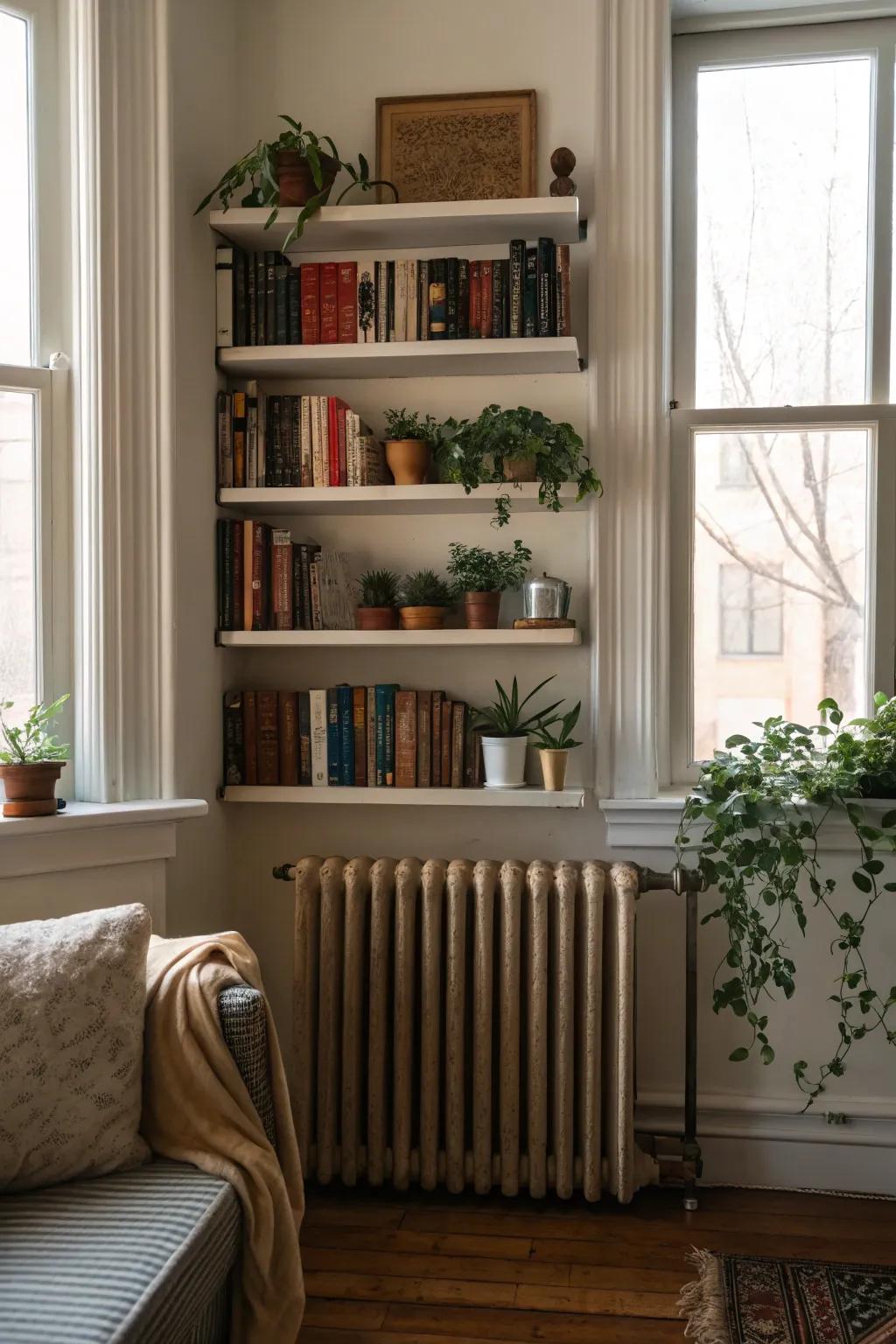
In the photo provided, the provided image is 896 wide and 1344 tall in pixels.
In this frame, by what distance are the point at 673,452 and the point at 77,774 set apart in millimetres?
1593

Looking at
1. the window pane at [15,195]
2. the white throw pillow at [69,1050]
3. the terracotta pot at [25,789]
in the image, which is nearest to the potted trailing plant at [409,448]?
the window pane at [15,195]

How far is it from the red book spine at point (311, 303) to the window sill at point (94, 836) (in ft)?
3.69

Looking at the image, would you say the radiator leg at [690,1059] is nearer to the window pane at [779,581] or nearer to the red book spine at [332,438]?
the window pane at [779,581]

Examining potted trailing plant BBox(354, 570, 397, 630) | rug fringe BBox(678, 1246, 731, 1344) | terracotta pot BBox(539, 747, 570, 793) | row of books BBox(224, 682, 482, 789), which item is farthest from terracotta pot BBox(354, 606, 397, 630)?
rug fringe BBox(678, 1246, 731, 1344)

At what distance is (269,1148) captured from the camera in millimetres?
1798

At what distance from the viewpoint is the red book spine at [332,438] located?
2.73 metres

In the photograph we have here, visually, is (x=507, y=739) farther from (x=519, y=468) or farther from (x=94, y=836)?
(x=94, y=836)

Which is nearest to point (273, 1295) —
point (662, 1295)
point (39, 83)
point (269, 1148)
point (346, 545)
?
point (269, 1148)

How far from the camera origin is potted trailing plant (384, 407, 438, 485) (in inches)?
106

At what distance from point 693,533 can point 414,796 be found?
37.0 inches

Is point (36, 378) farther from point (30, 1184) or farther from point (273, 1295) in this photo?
point (273, 1295)

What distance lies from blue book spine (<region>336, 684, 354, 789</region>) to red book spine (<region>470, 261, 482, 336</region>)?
0.90 m

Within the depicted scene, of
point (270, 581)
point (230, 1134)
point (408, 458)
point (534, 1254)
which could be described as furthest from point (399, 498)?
point (534, 1254)

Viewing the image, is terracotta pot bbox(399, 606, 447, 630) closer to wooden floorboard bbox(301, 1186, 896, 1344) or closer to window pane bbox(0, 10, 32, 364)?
window pane bbox(0, 10, 32, 364)
